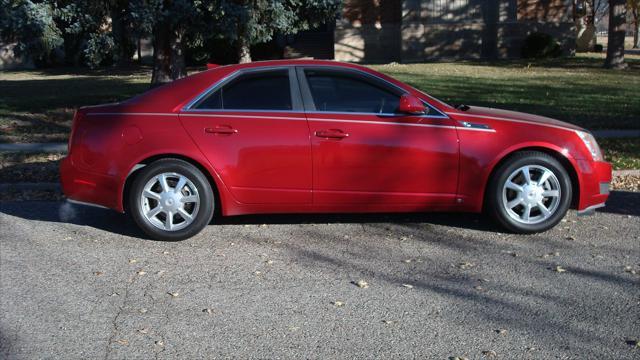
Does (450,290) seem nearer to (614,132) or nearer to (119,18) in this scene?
(614,132)

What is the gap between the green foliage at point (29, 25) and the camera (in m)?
12.8

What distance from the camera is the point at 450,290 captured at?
528 cm

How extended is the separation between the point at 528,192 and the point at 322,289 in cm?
234

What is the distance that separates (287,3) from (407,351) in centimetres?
1138

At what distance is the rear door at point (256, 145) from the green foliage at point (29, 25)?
7.45m

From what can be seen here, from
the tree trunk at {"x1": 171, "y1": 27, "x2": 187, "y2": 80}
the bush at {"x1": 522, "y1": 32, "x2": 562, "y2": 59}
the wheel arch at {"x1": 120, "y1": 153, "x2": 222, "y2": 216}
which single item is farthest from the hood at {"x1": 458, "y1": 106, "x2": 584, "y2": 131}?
the bush at {"x1": 522, "y1": 32, "x2": 562, "y2": 59}

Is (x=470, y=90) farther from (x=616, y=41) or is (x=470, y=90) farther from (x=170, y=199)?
(x=170, y=199)

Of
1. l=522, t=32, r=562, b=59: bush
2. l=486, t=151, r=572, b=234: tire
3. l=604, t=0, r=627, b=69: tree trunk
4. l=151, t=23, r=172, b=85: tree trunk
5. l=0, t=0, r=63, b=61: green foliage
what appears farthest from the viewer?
l=522, t=32, r=562, b=59: bush

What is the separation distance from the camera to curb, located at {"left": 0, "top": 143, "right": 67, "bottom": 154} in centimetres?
1070

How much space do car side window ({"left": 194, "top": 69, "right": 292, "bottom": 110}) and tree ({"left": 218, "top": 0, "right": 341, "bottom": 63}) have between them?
6387 millimetres

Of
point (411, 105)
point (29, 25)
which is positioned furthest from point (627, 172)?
point (29, 25)

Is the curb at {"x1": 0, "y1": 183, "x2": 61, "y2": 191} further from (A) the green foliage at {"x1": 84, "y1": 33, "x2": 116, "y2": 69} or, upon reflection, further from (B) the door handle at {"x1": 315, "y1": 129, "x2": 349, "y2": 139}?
(A) the green foliage at {"x1": 84, "y1": 33, "x2": 116, "y2": 69}

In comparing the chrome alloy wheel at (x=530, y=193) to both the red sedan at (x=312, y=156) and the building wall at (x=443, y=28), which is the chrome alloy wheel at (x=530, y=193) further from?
the building wall at (x=443, y=28)

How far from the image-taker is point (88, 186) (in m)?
6.67
